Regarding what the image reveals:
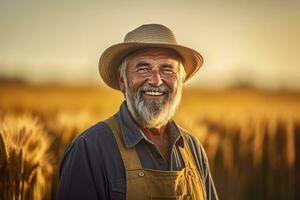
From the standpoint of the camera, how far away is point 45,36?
298 centimetres

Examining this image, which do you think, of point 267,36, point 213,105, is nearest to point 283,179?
point 213,105

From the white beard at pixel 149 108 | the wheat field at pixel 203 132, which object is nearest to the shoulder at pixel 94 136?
the white beard at pixel 149 108

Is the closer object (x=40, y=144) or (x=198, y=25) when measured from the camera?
(x=40, y=144)

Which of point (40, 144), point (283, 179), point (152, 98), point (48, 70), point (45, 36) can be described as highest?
point (45, 36)

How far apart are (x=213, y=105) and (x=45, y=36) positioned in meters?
1.07

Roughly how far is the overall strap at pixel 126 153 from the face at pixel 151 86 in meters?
0.13

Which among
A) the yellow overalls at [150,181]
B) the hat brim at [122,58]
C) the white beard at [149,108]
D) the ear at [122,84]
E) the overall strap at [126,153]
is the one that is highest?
the hat brim at [122,58]

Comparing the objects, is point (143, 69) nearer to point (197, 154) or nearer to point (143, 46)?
point (143, 46)

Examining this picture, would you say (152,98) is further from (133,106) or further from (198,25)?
(198,25)

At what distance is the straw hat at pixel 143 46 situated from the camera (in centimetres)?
249

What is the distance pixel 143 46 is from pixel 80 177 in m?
0.66

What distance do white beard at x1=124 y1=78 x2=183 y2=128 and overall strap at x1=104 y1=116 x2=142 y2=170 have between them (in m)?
0.12

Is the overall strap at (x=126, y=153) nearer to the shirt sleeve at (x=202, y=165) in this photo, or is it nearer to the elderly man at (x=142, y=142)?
the elderly man at (x=142, y=142)

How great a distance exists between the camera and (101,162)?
7.44 ft
